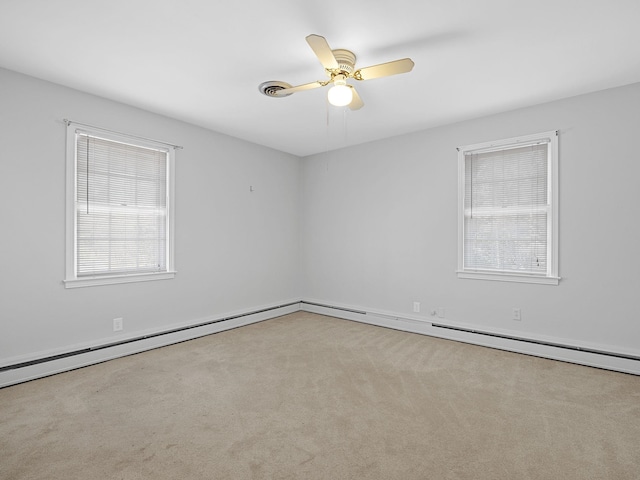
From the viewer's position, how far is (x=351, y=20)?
2.24 m

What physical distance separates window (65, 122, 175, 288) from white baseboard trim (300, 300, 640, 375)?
270 centimetres

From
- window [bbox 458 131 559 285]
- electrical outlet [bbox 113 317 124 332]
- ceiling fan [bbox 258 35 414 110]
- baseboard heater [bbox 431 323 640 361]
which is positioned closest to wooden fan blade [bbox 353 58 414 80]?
ceiling fan [bbox 258 35 414 110]

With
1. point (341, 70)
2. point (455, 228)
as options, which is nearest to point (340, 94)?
point (341, 70)

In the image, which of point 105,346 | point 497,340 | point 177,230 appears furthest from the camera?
point 177,230

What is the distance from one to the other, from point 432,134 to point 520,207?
4.64 feet

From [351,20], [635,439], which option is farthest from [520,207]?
[351,20]

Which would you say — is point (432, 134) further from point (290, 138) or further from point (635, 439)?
point (635, 439)

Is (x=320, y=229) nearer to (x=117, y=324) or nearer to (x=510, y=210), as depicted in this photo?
(x=510, y=210)

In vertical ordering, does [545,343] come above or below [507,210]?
below

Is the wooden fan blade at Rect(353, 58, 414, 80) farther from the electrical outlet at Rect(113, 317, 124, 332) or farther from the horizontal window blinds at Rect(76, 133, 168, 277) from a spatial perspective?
the electrical outlet at Rect(113, 317, 124, 332)

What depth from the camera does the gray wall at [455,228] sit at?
3.22 m

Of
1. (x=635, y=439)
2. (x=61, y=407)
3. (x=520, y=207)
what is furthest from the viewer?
(x=520, y=207)

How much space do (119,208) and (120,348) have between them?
1469mm

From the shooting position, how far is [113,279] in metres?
3.54
